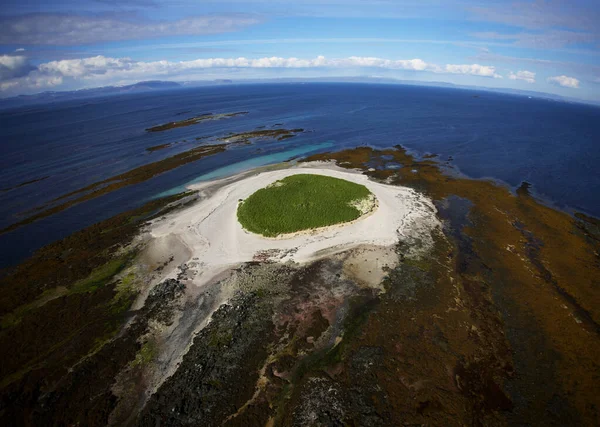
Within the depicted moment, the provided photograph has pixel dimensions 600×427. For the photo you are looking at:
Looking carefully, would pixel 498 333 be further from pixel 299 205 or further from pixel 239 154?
pixel 239 154

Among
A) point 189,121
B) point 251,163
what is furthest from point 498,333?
point 189,121

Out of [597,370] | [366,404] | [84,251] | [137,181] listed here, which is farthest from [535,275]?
[137,181]

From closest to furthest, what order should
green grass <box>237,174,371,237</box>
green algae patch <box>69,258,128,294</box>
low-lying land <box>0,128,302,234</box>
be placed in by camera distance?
green algae patch <box>69,258,128,294</box>, green grass <box>237,174,371,237</box>, low-lying land <box>0,128,302,234</box>

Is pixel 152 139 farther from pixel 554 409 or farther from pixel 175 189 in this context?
pixel 554 409

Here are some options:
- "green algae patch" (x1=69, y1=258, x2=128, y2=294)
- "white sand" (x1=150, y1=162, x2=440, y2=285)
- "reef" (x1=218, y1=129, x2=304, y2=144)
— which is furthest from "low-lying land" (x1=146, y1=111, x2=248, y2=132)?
"green algae patch" (x1=69, y1=258, x2=128, y2=294)

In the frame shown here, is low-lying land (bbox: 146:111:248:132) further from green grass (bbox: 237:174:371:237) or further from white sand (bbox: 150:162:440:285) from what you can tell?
green grass (bbox: 237:174:371:237)
